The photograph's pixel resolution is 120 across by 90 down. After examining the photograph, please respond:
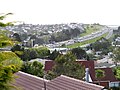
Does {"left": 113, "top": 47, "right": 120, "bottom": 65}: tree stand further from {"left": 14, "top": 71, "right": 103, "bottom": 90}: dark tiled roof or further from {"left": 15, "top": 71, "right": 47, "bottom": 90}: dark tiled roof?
{"left": 14, "top": 71, "right": 103, "bottom": 90}: dark tiled roof

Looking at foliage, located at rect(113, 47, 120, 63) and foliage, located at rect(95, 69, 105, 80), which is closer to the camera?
foliage, located at rect(95, 69, 105, 80)

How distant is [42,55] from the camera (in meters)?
35.8

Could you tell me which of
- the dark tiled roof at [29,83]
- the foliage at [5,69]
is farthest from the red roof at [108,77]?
the foliage at [5,69]

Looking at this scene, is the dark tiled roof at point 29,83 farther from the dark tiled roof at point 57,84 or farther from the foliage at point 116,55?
the foliage at point 116,55

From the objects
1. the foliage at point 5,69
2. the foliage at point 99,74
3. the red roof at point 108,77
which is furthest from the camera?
the foliage at point 99,74

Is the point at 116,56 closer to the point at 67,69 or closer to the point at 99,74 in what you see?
the point at 99,74

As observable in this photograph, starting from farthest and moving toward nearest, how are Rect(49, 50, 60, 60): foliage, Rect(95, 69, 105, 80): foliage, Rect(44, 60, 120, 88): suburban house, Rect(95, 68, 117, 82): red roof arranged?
Rect(49, 50, 60, 60): foliage → Rect(95, 69, 105, 80): foliage → Rect(95, 68, 117, 82): red roof → Rect(44, 60, 120, 88): suburban house

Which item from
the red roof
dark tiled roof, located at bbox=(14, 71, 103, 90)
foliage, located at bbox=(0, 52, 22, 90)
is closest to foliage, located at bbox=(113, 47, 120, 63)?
the red roof

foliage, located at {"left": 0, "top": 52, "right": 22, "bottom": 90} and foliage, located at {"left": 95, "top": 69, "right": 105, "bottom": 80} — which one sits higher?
foliage, located at {"left": 0, "top": 52, "right": 22, "bottom": 90}

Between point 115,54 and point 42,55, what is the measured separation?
27.4ft

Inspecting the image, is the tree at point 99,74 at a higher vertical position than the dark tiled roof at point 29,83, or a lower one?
lower

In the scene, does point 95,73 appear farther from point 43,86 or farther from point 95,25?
point 95,25

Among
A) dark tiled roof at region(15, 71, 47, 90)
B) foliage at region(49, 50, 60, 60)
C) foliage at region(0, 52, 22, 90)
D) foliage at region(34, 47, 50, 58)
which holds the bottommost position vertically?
foliage at region(34, 47, 50, 58)

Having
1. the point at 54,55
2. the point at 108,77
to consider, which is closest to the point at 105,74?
the point at 108,77
